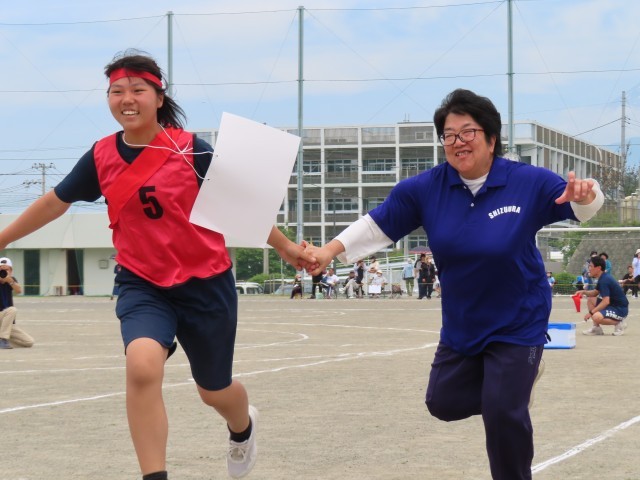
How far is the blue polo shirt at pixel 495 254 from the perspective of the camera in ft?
18.4

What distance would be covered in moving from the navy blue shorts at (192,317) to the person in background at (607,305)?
15512 mm

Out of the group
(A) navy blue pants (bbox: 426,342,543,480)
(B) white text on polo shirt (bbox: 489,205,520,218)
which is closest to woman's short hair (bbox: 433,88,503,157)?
(B) white text on polo shirt (bbox: 489,205,520,218)

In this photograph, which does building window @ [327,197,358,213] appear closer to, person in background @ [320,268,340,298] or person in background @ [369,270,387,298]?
person in background @ [320,268,340,298]

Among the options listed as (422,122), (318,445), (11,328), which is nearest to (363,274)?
(11,328)

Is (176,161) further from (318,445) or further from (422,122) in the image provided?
(422,122)

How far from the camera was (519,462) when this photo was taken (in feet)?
18.6

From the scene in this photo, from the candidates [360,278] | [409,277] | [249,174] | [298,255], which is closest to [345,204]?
[360,278]

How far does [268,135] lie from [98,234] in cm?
6045

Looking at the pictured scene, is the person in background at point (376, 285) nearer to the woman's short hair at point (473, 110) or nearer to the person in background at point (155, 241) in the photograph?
the person in background at point (155, 241)

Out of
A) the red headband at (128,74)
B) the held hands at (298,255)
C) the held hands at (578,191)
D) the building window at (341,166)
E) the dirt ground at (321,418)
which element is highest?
the building window at (341,166)

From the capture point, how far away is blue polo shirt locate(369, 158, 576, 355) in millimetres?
5621

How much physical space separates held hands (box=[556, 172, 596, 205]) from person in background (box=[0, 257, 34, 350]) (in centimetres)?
1463

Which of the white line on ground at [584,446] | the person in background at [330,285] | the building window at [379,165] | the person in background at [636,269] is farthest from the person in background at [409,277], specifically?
the building window at [379,165]

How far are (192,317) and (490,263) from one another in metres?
1.62
